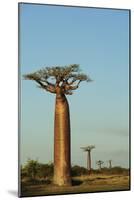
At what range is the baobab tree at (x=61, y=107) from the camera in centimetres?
205

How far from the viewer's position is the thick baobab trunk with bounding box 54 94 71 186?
206 cm

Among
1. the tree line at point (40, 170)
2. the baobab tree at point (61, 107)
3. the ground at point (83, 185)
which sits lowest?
the ground at point (83, 185)

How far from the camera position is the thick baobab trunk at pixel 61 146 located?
206 centimetres

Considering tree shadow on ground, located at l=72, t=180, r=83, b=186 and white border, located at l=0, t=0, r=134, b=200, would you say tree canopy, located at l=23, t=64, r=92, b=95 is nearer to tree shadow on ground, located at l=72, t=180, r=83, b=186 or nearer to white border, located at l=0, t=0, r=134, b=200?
white border, located at l=0, t=0, r=134, b=200

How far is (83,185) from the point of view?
209 centimetres

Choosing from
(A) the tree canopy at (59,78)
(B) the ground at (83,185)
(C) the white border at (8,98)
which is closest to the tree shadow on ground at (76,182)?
(B) the ground at (83,185)

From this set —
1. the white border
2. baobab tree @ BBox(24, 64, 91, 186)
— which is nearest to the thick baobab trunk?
baobab tree @ BBox(24, 64, 91, 186)

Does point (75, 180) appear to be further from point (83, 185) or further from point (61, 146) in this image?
point (61, 146)

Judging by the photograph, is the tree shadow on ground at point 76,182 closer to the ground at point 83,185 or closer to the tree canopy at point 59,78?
the ground at point 83,185

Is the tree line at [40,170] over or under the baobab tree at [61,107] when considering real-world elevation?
under

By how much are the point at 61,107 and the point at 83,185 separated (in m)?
0.35

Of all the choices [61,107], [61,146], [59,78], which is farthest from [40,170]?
[59,78]

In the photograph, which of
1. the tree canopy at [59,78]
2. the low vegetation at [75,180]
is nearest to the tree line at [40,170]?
the low vegetation at [75,180]

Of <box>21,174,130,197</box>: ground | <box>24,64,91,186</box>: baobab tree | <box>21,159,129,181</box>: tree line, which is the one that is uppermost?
<box>24,64,91,186</box>: baobab tree
